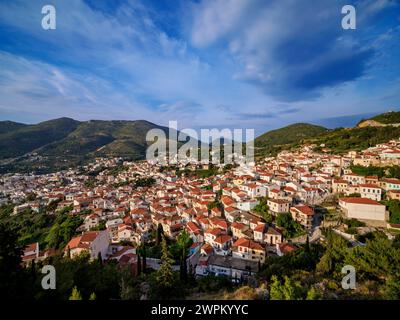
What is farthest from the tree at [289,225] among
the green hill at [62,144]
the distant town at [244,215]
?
the green hill at [62,144]

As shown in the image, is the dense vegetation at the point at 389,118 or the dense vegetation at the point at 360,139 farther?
the dense vegetation at the point at 389,118

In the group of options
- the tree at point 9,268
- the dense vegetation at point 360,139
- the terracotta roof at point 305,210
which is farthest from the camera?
the dense vegetation at point 360,139

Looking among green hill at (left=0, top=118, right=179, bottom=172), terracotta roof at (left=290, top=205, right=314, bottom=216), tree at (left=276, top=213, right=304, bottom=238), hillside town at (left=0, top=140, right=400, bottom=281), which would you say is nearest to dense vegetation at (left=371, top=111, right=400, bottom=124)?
hillside town at (left=0, top=140, right=400, bottom=281)

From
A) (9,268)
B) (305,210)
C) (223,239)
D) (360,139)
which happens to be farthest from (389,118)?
(9,268)

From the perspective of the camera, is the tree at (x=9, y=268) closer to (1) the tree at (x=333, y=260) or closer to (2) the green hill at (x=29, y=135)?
(1) the tree at (x=333, y=260)

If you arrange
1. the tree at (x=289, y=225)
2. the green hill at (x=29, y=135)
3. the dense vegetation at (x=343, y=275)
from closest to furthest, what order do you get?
the dense vegetation at (x=343, y=275) < the tree at (x=289, y=225) < the green hill at (x=29, y=135)

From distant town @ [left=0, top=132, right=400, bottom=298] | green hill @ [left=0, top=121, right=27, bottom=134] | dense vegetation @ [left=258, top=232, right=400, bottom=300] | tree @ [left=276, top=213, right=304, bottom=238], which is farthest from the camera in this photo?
green hill @ [left=0, top=121, right=27, bottom=134]

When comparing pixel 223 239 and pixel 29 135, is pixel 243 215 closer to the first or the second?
pixel 223 239

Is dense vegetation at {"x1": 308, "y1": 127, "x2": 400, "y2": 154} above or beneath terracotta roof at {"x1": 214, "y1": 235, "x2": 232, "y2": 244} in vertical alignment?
above

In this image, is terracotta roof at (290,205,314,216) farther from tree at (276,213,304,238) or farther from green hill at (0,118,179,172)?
green hill at (0,118,179,172)

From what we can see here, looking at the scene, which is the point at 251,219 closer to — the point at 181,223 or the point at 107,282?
the point at 181,223

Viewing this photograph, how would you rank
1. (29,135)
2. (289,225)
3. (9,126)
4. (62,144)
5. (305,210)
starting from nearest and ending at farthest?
1. (289,225)
2. (305,210)
3. (62,144)
4. (29,135)
5. (9,126)
